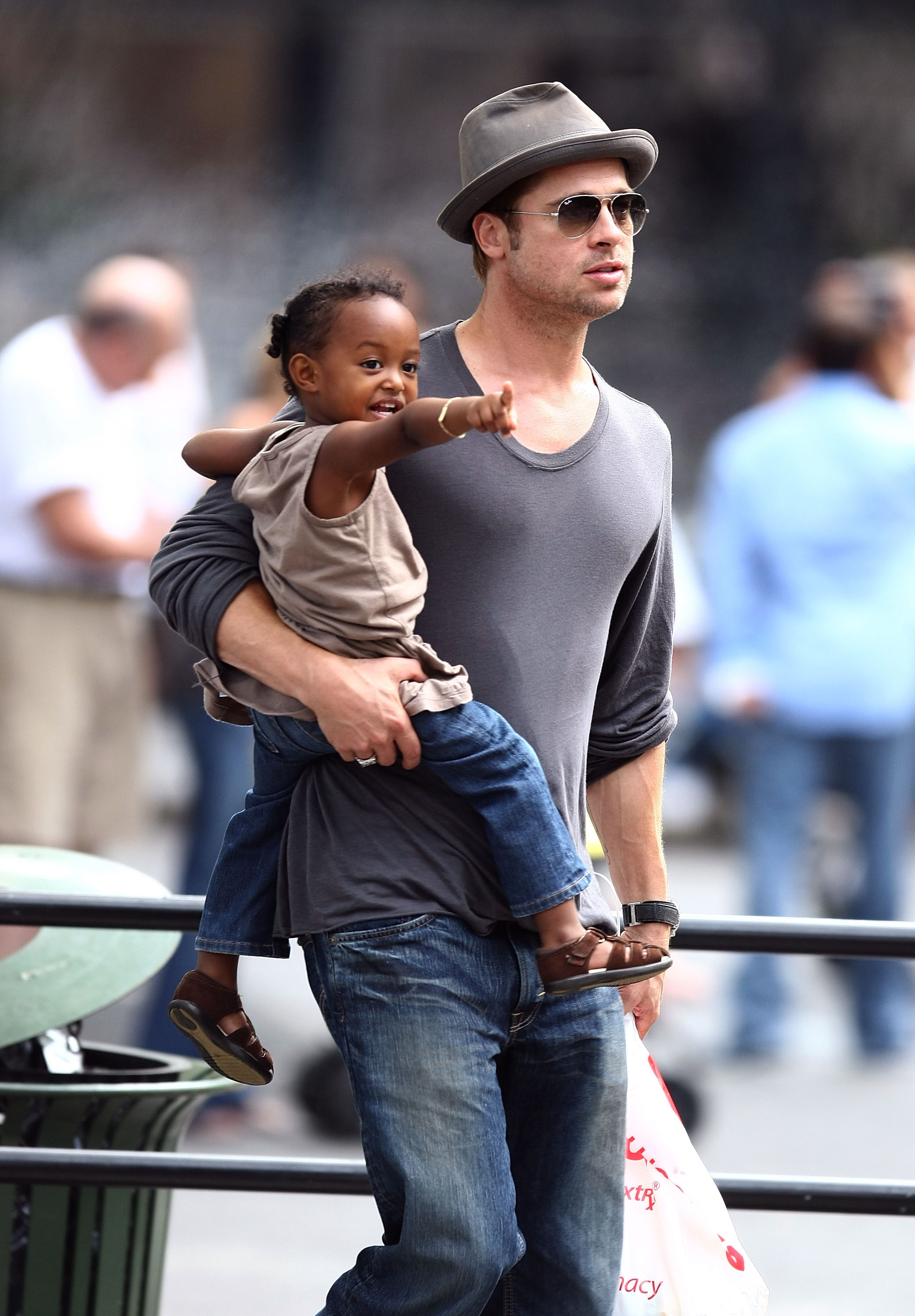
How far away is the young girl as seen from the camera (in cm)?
252

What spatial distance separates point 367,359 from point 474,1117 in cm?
96

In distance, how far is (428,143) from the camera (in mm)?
18453

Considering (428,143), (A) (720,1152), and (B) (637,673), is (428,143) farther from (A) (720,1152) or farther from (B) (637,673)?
(B) (637,673)

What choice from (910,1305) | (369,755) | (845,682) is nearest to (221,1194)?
(910,1305)

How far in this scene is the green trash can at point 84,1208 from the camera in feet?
10.3

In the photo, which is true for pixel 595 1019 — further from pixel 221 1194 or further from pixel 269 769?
pixel 221 1194

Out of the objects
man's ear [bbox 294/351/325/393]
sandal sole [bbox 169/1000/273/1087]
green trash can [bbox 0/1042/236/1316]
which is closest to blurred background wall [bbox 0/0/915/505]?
green trash can [bbox 0/1042/236/1316]

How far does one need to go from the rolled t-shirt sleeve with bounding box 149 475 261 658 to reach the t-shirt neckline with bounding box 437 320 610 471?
0.35 m

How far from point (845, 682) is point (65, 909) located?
4.04 metres

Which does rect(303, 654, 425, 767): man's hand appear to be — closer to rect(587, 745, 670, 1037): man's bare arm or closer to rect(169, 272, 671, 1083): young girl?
rect(169, 272, 671, 1083): young girl

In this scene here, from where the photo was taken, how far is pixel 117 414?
5.97 metres

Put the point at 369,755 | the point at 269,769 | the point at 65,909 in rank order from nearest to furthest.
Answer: the point at 369,755
the point at 269,769
the point at 65,909

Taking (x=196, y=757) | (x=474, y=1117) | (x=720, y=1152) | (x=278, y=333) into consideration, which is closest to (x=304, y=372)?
(x=278, y=333)

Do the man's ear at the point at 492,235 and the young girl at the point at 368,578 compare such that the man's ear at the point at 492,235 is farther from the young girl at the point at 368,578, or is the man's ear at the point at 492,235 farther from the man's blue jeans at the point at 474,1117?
the man's blue jeans at the point at 474,1117
